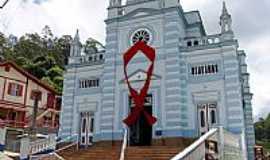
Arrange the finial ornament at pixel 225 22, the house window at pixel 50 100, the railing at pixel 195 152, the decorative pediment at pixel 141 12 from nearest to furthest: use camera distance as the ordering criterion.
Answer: the railing at pixel 195 152 → the finial ornament at pixel 225 22 → the decorative pediment at pixel 141 12 → the house window at pixel 50 100

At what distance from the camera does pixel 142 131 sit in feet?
64.4

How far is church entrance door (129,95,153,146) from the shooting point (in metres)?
19.3

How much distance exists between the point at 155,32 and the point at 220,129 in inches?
395

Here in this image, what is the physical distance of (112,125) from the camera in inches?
768

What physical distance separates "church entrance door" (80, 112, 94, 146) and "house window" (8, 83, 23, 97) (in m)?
12.9

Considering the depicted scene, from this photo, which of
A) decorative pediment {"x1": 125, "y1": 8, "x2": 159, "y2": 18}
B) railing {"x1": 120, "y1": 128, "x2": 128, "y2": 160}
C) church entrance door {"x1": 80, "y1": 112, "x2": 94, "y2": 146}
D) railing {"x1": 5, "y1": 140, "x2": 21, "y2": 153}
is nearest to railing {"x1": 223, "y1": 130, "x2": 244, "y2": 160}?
railing {"x1": 120, "y1": 128, "x2": 128, "y2": 160}

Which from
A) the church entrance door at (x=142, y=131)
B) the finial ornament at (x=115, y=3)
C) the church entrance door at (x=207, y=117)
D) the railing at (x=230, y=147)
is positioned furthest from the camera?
the finial ornament at (x=115, y=3)

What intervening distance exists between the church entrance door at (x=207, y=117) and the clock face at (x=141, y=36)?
5506mm

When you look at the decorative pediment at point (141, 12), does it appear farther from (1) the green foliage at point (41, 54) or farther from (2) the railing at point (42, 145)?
(1) the green foliage at point (41, 54)

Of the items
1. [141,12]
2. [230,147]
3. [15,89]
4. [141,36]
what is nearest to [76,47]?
[141,36]

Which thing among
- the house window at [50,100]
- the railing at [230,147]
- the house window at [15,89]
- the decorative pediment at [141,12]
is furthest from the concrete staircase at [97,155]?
the house window at [50,100]

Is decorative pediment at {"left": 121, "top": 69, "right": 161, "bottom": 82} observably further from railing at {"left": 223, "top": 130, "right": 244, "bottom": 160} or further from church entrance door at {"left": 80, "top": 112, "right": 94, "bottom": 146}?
railing at {"left": 223, "top": 130, "right": 244, "bottom": 160}

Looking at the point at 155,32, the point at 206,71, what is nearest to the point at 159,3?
the point at 155,32

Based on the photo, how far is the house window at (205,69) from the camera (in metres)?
18.3
